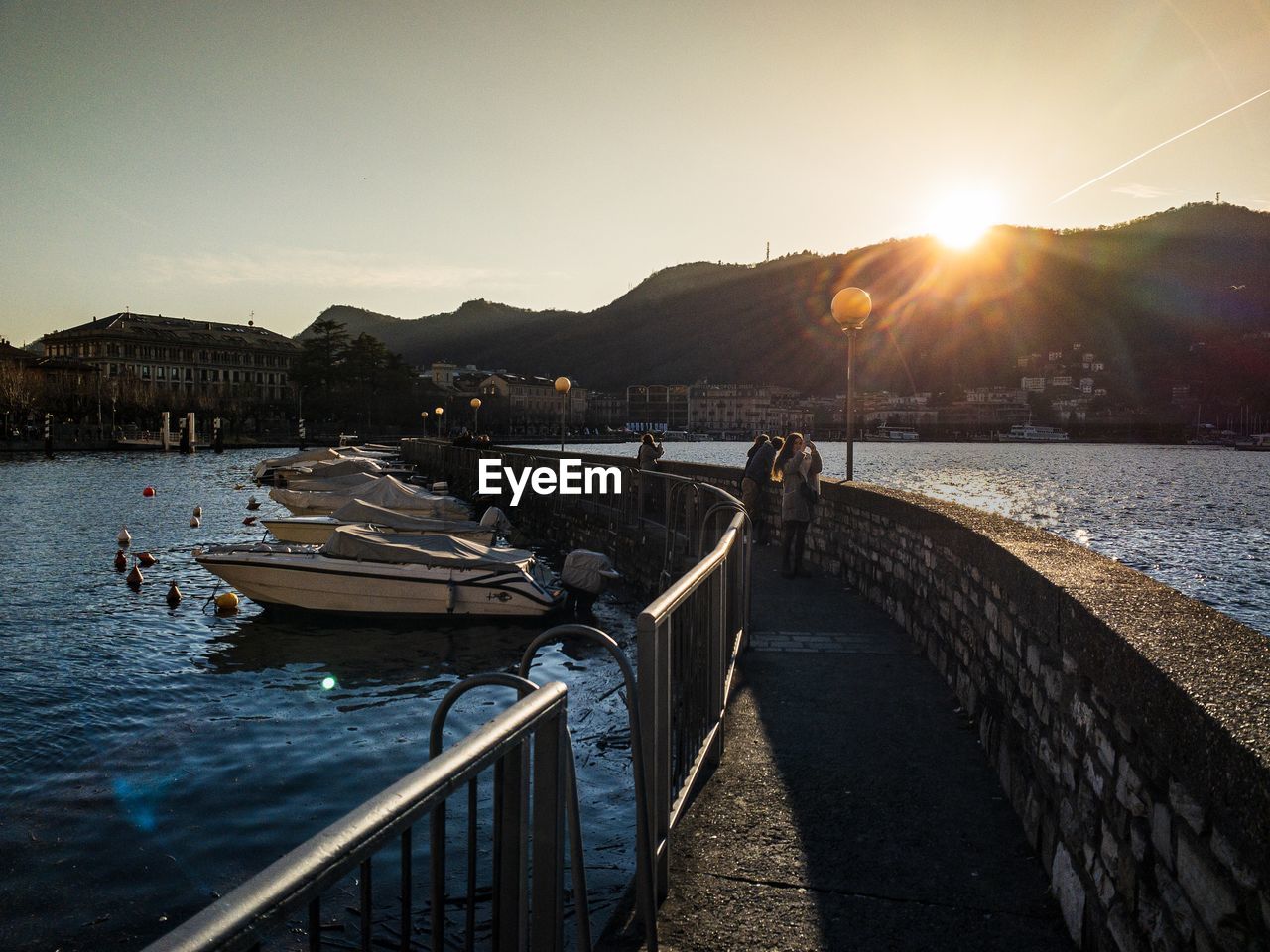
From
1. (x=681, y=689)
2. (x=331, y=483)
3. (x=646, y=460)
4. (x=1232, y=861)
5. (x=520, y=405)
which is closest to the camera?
(x=1232, y=861)

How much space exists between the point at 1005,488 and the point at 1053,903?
81105 mm

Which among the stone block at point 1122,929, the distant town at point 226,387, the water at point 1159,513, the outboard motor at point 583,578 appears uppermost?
the distant town at point 226,387

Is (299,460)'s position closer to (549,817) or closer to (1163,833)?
(549,817)

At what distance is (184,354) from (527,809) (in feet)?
528

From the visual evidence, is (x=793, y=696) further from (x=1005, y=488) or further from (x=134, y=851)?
(x=1005, y=488)

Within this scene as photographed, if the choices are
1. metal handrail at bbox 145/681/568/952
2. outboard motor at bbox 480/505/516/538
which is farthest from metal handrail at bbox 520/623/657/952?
outboard motor at bbox 480/505/516/538

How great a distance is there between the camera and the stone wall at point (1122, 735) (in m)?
2.35

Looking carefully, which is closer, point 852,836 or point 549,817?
point 549,817

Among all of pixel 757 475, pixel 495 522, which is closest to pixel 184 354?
pixel 495 522

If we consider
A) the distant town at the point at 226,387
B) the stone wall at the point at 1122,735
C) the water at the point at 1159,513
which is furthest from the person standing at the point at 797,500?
the distant town at the point at 226,387

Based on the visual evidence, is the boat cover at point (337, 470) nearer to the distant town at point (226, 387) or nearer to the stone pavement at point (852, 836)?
the stone pavement at point (852, 836)

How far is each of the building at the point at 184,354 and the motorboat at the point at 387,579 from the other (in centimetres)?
11764

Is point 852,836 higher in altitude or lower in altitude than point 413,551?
higher

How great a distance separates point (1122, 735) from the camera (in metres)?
3.30
